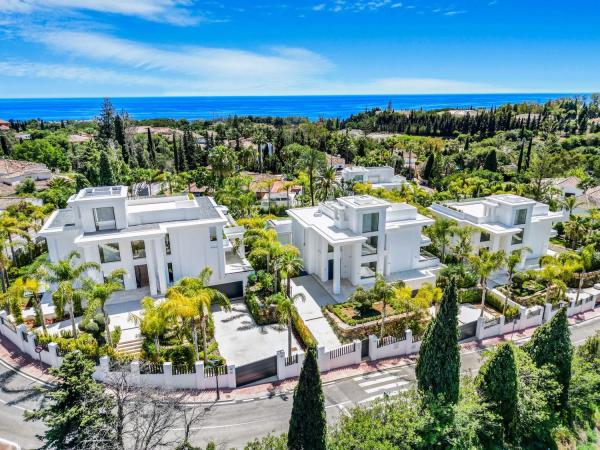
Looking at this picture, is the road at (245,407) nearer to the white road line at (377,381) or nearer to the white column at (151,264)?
the white road line at (377,381)

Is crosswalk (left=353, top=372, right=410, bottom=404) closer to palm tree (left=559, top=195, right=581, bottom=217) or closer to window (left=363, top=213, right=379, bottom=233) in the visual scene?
window (left=363, top=213, right=379, bottom=233)

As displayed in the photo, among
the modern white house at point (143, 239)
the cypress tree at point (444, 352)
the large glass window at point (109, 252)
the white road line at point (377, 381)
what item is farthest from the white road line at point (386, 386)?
the large glass window at point (109, 252)

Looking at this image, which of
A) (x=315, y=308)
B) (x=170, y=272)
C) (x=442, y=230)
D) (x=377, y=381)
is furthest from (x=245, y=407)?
(x=442, y=230)

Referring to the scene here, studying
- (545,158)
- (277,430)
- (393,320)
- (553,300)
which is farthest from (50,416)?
(545,158)

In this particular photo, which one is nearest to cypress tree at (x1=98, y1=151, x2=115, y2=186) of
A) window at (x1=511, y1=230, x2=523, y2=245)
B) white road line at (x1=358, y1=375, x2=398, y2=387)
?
white road line at (x1=358, y1=375, x2=398, y2=387)

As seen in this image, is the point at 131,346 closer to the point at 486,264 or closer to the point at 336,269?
the point at 336,269
